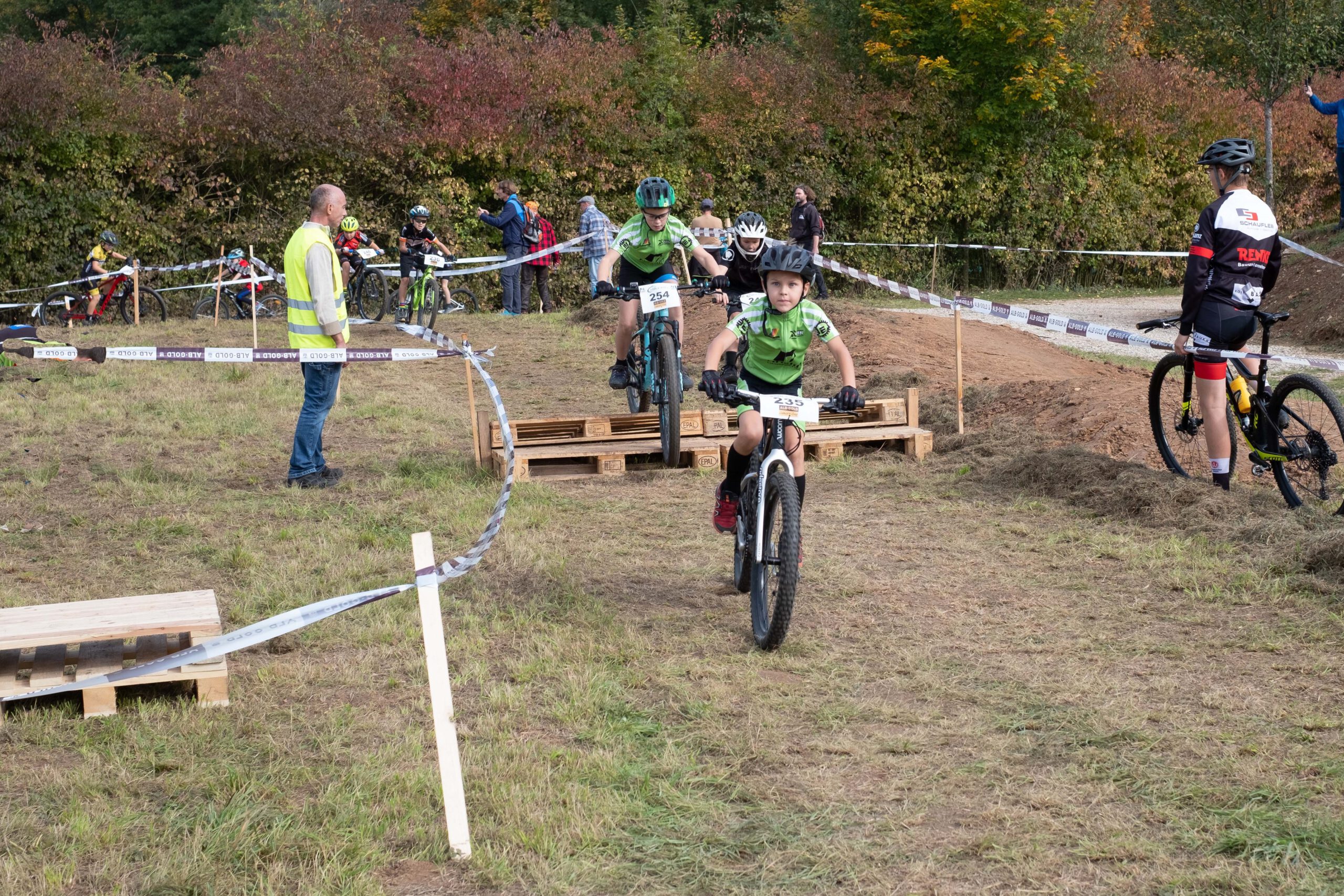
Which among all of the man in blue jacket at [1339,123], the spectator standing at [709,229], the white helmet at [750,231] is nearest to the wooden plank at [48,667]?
the white helmet at [750,231]

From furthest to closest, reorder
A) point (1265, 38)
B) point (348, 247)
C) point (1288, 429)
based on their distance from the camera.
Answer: point (1265, 38) → point (348, 247) → point (1288, 429)

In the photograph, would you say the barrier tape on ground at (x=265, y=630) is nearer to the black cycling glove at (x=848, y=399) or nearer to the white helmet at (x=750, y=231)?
the black cycling glove at (x=848, y=399)

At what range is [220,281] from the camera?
18500 millimetres

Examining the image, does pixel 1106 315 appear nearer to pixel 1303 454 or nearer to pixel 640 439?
pixel 640 439

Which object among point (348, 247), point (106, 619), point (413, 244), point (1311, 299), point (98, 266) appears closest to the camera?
point (106, 619)

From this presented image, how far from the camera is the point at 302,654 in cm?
583

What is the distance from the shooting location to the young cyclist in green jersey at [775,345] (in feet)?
19.9

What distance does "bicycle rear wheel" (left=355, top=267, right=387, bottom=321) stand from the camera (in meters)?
19.8

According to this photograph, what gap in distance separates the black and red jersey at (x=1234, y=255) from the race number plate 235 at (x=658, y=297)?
3.23 meters

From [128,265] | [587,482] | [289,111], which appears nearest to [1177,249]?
[289,111]

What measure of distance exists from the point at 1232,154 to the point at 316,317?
6048 millimetres

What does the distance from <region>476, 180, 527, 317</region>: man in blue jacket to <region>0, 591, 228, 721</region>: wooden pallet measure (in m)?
15.4

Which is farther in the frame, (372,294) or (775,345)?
(372,294)

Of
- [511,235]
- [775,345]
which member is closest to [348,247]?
[511,235]
